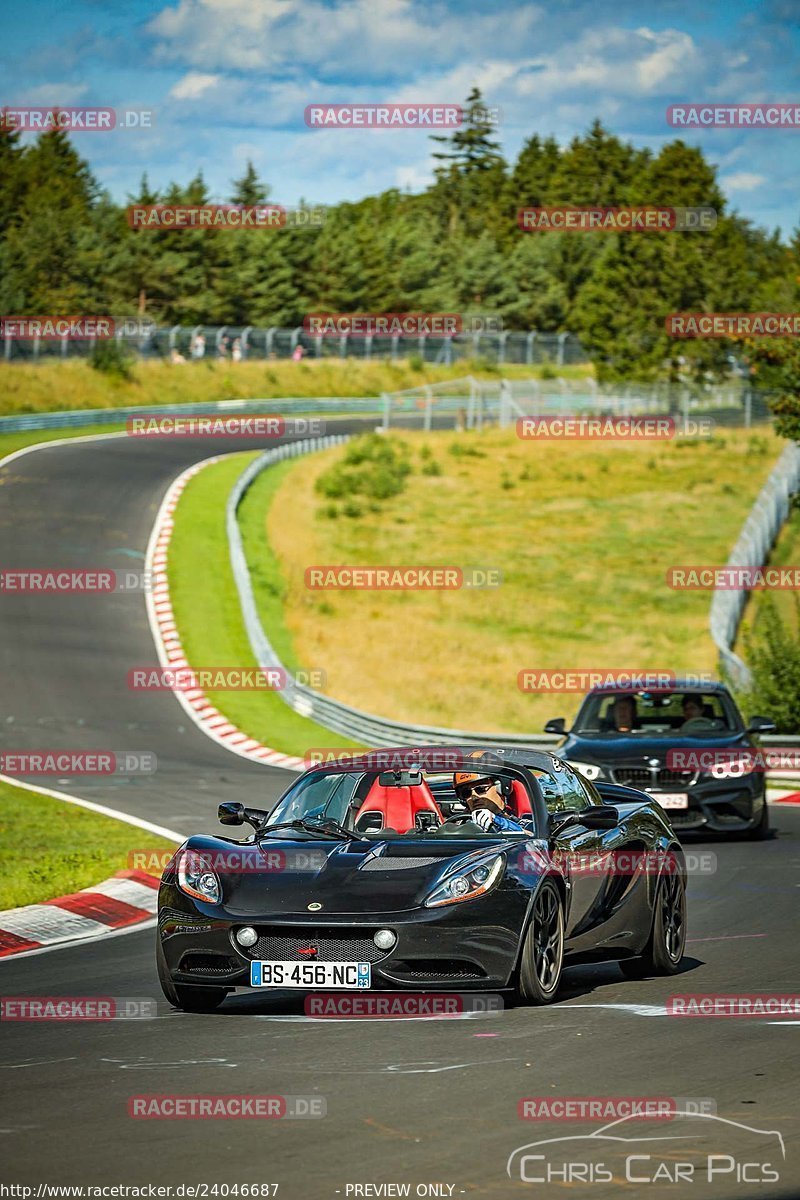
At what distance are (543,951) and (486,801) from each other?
1084 mm

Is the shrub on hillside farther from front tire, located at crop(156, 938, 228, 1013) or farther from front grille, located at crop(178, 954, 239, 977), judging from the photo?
front grille, located at crop(178, 954, 239, 977)

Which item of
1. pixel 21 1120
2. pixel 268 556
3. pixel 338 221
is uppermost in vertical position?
pixel 338 221

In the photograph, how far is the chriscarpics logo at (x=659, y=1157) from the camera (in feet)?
18.6

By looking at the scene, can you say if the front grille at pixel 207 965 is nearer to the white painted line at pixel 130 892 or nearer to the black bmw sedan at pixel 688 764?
the white painted line at pixel 130 892

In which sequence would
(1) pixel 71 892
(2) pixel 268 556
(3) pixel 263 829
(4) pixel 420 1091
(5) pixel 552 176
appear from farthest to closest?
(5) pixel 552 176 → (2) pixel 268 556 → (1) pixel 71 892 → (3) pixel 263 829 → (4) pixel 420 1091

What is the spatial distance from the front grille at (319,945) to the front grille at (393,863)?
0.42 m

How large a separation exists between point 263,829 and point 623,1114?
10.7 feet

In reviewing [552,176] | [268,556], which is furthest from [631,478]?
[552,176]

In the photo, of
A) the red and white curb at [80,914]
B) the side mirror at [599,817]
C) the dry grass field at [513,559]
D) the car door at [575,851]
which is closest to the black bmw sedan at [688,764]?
the red and white curb at [80,914]

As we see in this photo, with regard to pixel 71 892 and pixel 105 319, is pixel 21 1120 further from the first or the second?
pixel 105 319

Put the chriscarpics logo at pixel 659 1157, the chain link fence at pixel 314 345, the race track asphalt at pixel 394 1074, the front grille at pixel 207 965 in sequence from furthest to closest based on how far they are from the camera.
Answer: the chain link fence at pixel 314 345 → the front grille at pixel 207 965 → the race track asphalt at pixel 394 1074 → the chriscarpics logo at pixel 659 1157

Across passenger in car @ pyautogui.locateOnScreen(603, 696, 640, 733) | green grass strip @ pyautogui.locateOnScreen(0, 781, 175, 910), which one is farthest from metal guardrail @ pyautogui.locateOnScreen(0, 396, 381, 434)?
passenger in car @ pyautogui.locateOnScreen(603, 696, 640, 733)

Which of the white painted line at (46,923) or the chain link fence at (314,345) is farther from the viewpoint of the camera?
the chain link fence at (314,345)

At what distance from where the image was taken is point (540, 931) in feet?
28.9
